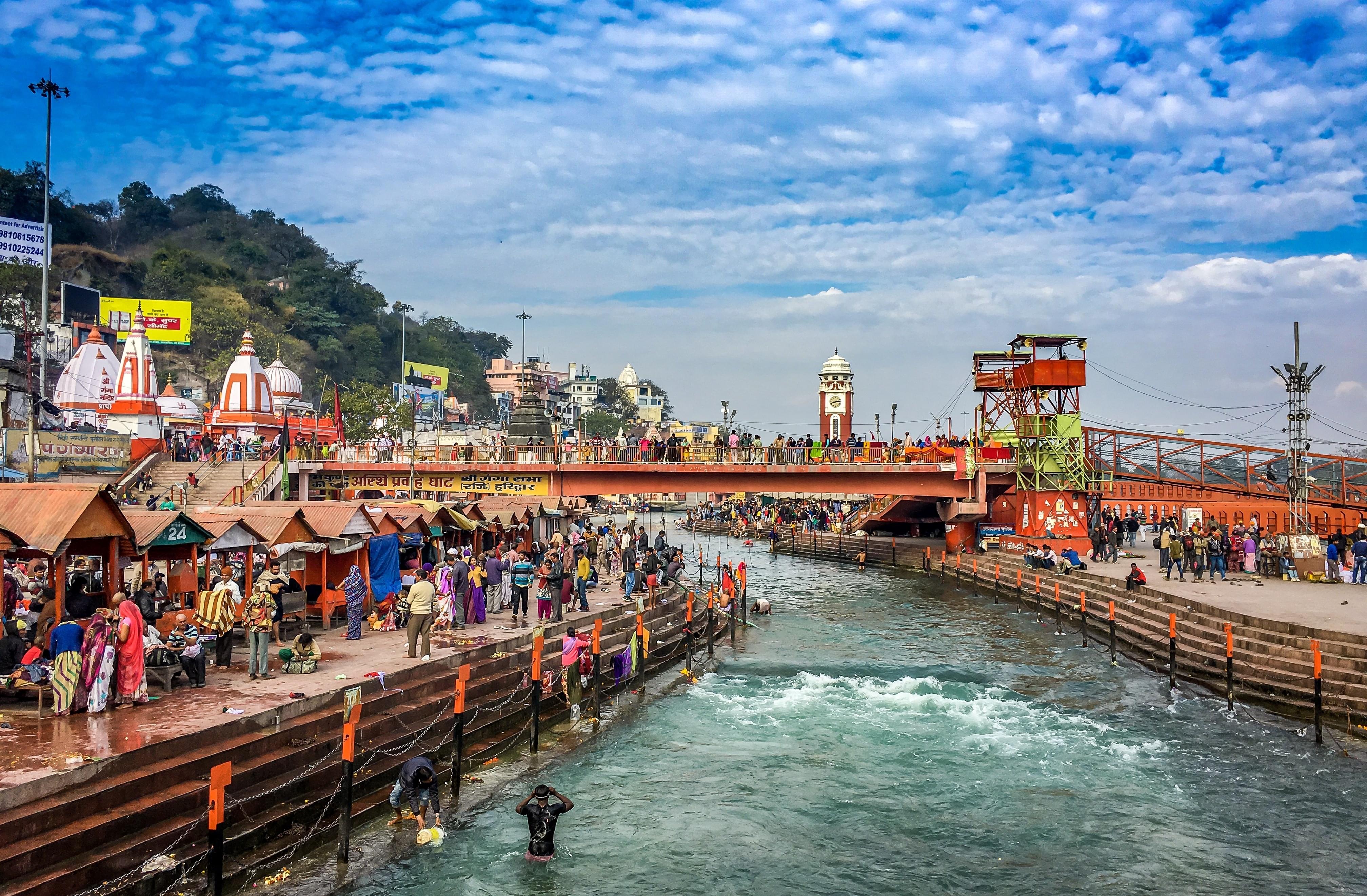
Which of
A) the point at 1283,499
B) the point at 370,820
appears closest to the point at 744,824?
the point at 370,820

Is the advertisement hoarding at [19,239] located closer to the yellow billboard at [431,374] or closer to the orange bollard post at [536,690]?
the orange bollard post at [536,690]

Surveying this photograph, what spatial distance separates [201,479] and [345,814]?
2773 centimetres

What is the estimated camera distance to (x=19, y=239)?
52.6 meters

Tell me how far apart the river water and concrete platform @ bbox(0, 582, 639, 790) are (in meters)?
3.04

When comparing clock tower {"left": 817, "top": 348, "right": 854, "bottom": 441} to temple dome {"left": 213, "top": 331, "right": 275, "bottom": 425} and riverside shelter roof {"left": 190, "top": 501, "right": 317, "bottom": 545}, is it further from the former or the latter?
riverside shelter roof {"left": 190, "top": 501, "right": 317, "bottom": 545}

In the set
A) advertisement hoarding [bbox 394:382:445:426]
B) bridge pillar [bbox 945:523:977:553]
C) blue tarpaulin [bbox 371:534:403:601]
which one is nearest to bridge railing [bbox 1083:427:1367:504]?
bridge pillar [bbox 945:523:977:553]

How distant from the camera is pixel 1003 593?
3731 cm

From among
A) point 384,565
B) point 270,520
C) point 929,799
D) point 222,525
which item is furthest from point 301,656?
point 929,799

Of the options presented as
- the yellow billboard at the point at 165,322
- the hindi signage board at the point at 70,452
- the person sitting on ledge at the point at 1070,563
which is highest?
the yellow billboard at the point at 165,322

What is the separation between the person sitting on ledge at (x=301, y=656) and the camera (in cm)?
1493

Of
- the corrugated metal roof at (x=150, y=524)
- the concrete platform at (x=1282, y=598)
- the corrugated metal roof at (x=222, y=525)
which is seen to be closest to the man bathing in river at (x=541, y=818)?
the corrugated metal roof at (x=150, y=524)

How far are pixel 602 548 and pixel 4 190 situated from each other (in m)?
73.2

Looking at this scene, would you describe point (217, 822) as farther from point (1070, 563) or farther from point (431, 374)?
point (431, 374)

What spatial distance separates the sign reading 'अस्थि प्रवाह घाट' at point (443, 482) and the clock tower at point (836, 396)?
56.7 meters
